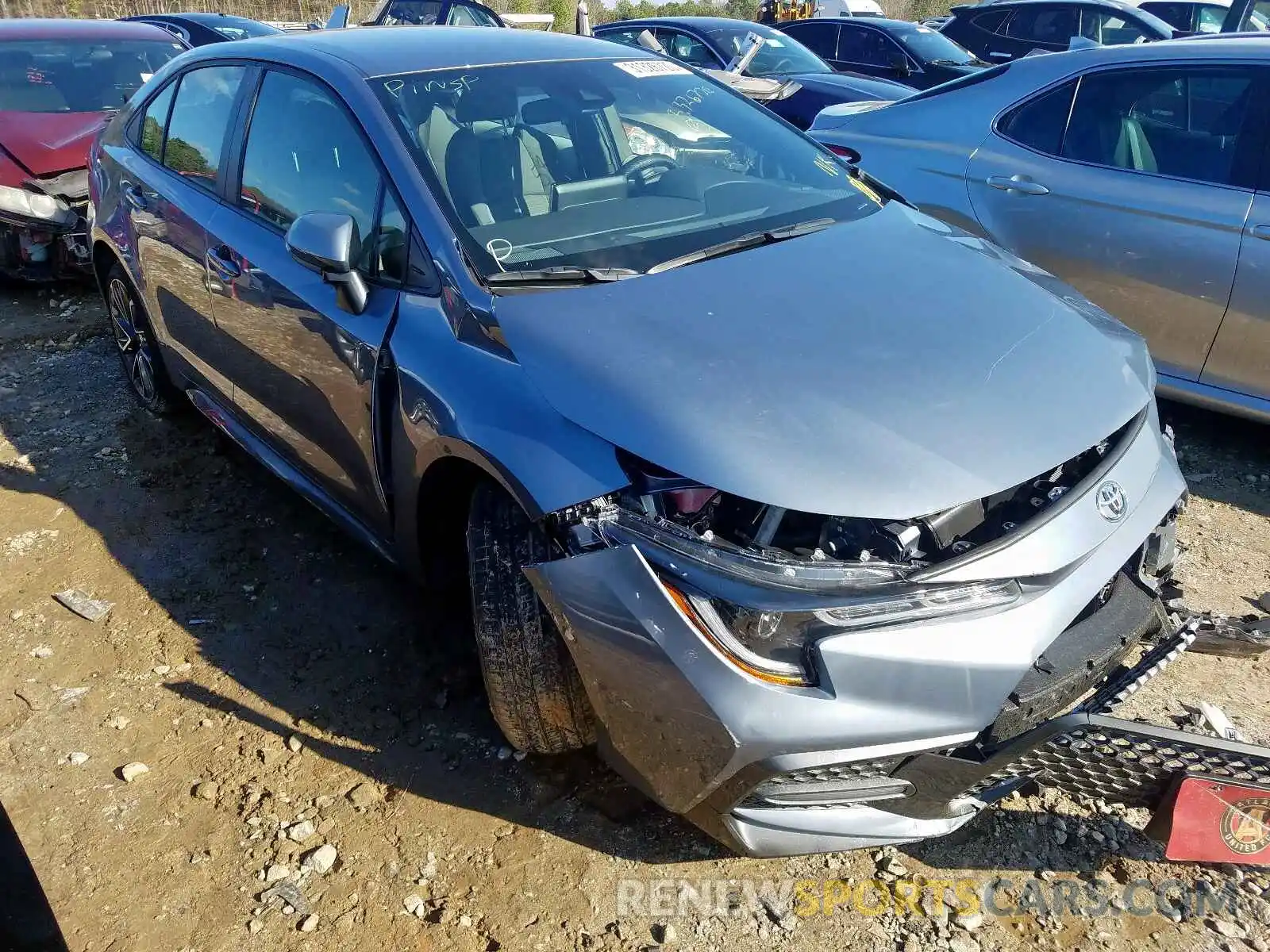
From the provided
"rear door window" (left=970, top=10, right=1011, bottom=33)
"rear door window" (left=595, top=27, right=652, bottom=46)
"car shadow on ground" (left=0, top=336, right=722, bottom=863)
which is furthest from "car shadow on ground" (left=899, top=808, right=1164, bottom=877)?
A: "rear door window" (left=970, top=10, right=1011, bottom=33)

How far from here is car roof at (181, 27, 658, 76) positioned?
294 cm

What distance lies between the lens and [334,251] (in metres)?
2.51

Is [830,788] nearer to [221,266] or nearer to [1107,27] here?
[221,266]

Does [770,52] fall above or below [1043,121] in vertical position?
below

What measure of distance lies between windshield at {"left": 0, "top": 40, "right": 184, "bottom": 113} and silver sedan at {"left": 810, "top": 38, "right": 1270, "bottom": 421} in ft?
17.6

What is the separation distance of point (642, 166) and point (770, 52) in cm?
755

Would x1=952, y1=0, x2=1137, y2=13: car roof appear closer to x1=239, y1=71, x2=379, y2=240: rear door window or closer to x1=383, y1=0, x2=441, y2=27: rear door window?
x1=383, y1=0, x2=441, y2=27: rear door window

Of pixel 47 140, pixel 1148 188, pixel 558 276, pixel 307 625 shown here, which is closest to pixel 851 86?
pixel 1148 188

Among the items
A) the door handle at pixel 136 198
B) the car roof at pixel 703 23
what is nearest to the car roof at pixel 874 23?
the car roof at pixel 703 23

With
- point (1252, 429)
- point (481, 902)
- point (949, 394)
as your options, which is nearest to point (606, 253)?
point (949, 394)

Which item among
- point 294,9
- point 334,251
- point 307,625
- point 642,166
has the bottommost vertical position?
point 294,9

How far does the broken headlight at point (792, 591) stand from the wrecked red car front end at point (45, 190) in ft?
17.3

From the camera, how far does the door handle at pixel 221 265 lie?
320cm

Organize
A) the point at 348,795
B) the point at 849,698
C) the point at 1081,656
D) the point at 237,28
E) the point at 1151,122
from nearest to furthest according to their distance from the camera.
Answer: the point at 849,698 → the point at 1081,656 → the point at 348,795 → the point at 1151,122 → the point at 237,28
